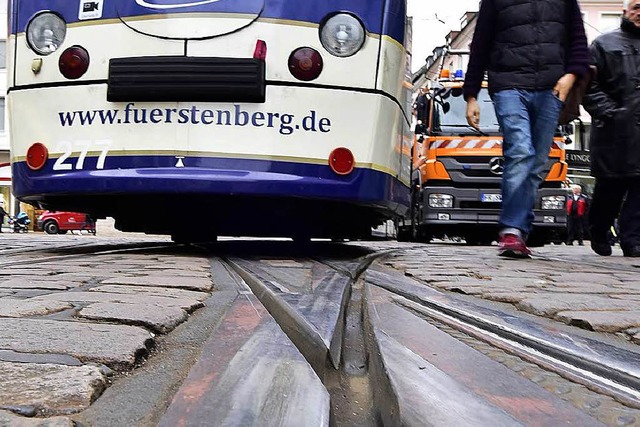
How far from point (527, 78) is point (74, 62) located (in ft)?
9.44

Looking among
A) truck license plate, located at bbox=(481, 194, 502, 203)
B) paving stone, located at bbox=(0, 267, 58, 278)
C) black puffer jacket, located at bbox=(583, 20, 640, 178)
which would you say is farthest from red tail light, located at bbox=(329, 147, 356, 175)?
truck license plate, located at bbox=(481, 194, 502, 203)

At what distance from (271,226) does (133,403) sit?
3.87 m

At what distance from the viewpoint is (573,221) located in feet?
62.0

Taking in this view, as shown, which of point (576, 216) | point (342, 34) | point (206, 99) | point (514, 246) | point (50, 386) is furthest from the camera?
point (576, 216)

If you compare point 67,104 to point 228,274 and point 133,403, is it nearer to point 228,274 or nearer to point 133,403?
point 228,274

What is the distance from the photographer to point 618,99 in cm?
569

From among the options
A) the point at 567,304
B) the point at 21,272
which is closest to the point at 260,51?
the point at 21,272

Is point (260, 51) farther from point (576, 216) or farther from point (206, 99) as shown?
point (576, 216)

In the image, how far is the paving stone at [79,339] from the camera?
4.07 ft

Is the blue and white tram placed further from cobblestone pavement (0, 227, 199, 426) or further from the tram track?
the tram track

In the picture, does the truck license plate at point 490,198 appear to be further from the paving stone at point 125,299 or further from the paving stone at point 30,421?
the paving stone at point 30,421

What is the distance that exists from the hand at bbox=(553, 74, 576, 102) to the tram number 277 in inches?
114

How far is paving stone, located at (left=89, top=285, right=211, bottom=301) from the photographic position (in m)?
2.20

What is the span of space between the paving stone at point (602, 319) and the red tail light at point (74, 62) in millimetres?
3028
